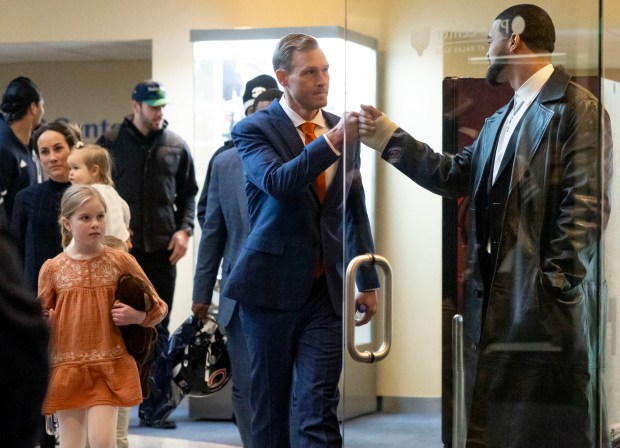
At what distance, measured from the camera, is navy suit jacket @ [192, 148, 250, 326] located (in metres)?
5.07

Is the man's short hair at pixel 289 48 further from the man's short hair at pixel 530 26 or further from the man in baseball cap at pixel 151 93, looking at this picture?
the man in baseball cap at pixel 151 93

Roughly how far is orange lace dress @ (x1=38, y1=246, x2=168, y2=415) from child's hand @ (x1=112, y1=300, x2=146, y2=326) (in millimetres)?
55

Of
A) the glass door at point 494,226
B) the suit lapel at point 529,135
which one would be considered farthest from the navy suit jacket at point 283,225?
the suit lapel at point 529,135

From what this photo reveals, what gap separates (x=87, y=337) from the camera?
15.0 ft

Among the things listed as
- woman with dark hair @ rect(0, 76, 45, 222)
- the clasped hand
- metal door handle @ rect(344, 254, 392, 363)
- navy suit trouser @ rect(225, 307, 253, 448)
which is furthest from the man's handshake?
woman with dark hair @ rect(0, 76, 45, 222)

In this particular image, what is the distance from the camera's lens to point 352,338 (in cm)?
345

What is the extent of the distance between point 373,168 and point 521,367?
2.19 ft

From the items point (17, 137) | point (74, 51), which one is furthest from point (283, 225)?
point (74, 51)

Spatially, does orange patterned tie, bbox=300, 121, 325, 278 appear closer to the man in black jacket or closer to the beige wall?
the beige wall

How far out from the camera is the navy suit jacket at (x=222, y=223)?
16.6ft

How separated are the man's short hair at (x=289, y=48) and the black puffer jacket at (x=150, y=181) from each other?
304 centimetres

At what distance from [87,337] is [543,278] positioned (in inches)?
81.2

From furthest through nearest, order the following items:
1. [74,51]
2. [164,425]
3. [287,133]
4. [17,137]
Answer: [74,51], [164,425], [17,137], [287,133]

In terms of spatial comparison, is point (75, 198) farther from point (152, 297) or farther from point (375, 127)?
point (375, 127)
